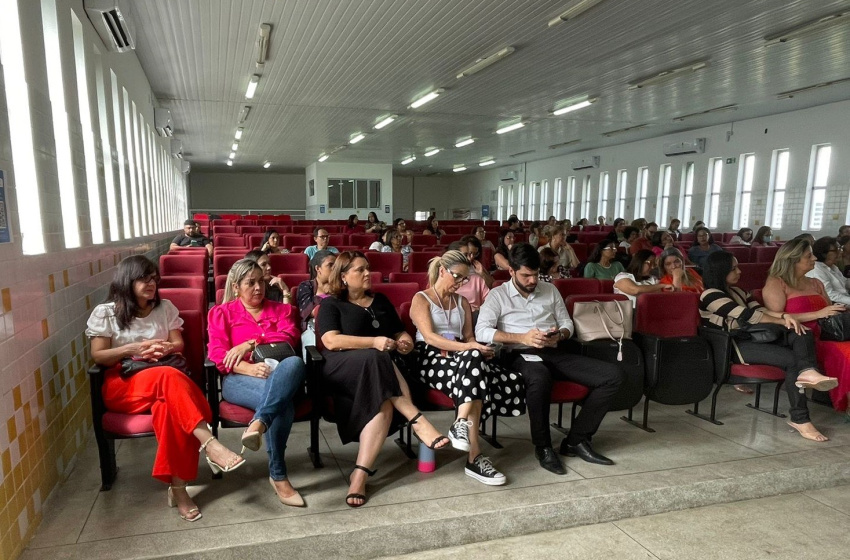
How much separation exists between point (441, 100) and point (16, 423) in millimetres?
10243

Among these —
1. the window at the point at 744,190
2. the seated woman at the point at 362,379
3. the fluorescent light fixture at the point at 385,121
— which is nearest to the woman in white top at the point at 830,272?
the seated woman at the point at 362,379

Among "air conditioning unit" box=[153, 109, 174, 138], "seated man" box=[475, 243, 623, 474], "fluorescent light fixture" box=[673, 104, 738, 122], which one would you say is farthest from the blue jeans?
"fluorescent light fixture" box=[673, 104, 738, 122]

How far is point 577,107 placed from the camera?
11734 millimetres

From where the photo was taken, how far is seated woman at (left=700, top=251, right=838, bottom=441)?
11.6 feet

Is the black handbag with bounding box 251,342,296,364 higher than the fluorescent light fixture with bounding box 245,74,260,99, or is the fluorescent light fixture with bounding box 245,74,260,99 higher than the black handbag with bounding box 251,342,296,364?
the fluorescent light fixture with bounding box 245,74,260,99

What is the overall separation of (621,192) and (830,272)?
14.0m

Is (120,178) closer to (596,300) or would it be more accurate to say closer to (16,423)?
(16,423)

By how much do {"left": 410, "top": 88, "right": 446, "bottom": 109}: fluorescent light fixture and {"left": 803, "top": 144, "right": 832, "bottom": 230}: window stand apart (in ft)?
26.2

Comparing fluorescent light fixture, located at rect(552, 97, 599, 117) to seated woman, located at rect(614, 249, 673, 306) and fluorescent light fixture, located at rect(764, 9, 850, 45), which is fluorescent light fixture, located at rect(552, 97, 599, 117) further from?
seated woman, located at rect(614, 249, 673, 306)

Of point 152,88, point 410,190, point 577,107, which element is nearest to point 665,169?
point 577,107

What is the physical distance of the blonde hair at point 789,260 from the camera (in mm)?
3885

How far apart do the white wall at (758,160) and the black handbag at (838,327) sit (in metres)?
9.11

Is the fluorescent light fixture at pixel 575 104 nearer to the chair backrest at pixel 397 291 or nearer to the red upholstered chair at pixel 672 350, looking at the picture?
the red upholstered chair at pixel 672 350

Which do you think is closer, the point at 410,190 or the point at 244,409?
the point at 244,409
